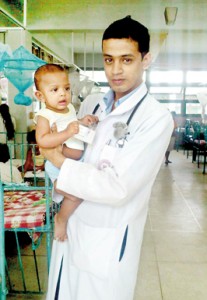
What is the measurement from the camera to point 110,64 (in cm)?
118

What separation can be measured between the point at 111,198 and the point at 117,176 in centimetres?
7

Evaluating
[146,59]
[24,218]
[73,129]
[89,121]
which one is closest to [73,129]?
[73,129]

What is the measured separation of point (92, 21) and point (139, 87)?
5306mm

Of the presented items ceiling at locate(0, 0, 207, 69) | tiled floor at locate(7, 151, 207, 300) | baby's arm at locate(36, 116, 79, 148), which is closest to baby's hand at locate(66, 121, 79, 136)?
baby's arm at locate(36, 116, 79, 148)

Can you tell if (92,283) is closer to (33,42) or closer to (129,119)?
(129,119)

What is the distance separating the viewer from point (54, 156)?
120 cm

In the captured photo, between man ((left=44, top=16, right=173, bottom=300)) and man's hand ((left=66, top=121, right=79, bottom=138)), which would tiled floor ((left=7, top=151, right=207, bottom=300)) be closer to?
man ((left=44, top=16, right=173, bottom=300))

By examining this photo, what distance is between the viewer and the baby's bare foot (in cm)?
126

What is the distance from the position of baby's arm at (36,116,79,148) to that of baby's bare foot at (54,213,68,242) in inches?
10.3

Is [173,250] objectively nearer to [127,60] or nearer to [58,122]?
[58,122]

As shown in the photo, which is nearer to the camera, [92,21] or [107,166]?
[107,166]

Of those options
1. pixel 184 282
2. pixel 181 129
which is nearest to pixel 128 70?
pixel 184 282

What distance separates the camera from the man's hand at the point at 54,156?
3.86ft

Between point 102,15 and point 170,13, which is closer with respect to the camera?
point 170,13
